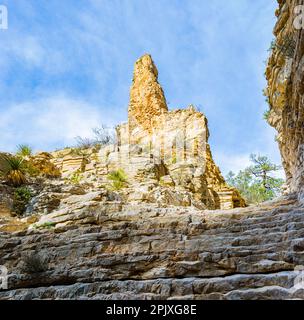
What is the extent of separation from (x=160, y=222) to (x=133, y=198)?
5210mm

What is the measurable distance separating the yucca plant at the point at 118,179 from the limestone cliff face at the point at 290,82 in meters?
6.10

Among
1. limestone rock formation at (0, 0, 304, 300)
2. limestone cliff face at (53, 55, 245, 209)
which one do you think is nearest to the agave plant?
limestone rock formation at (0, 0, 304, 300)

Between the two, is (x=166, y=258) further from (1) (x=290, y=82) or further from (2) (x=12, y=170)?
(2) (x=12, y=170)

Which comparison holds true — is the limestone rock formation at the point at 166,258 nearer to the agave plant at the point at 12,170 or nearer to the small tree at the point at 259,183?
the agave plant at the point at 12,170

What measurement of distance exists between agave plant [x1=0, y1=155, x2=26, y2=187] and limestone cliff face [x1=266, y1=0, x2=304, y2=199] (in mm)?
9605

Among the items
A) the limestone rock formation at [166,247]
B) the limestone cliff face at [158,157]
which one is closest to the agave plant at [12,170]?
the limestone rock formation at [166,247]

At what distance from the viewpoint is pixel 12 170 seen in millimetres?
14125

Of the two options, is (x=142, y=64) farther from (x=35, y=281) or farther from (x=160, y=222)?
(x=35, y=281)

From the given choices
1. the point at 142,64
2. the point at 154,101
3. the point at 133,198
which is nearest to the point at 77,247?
the point at 133,198

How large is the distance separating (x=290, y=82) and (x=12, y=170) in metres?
10.2

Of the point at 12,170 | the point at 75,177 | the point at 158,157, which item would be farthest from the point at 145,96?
the point at 12,170

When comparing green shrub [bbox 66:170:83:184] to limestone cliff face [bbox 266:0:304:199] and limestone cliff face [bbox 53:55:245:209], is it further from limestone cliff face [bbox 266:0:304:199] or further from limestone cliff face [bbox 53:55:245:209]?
limestone cliff face [bbox 266:0:304:199]

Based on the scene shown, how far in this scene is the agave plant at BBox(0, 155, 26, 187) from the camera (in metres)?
13.9
